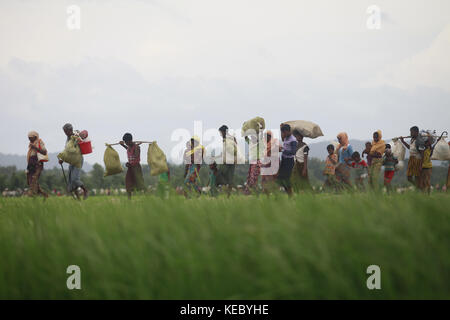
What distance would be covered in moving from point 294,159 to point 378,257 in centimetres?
656

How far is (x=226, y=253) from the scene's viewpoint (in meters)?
2.77

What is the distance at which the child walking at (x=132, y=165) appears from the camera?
10.1 meters

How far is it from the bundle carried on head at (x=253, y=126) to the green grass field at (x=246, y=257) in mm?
6557

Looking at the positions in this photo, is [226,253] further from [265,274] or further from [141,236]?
[141,236]

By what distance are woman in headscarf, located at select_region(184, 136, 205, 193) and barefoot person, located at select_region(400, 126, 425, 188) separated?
17.4ft

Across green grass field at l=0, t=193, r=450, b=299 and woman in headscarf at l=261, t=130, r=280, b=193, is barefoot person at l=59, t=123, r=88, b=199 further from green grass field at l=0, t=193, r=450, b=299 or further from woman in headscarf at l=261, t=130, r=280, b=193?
green grass field at l=0, t=193, r=450, b=299

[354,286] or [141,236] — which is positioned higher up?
[141,236]

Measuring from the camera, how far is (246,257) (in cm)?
274

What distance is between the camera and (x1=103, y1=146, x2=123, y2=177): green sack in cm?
995

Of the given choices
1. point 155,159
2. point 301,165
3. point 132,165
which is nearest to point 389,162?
point 301,165
